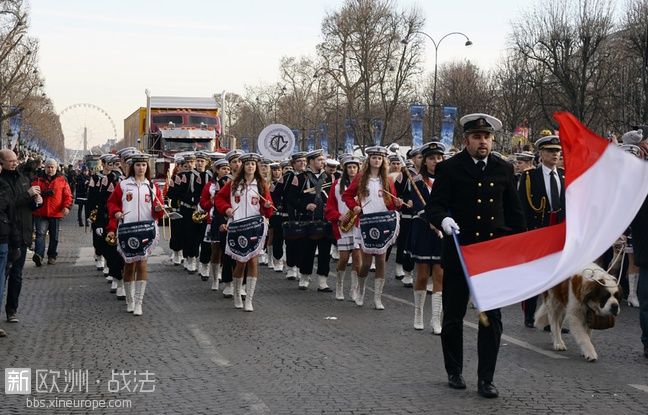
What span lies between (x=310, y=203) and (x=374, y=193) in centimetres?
302

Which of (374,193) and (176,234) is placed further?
(176,234)

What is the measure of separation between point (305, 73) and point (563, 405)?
87202 mm

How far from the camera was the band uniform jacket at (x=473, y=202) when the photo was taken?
27.2ft

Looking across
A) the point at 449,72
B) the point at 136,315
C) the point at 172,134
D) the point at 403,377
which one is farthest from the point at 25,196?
the point at 449,72

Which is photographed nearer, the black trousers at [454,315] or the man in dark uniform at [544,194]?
the black trousers at [454,315]

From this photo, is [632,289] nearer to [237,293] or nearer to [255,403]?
[237,293]

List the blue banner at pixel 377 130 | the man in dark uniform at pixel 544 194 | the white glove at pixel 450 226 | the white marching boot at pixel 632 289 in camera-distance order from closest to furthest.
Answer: the white glove at pixel 450 226
the man in dark uniform at pixel 544 194
the white marching boot at pixel 632 289
the blue banner at pixel 377 130

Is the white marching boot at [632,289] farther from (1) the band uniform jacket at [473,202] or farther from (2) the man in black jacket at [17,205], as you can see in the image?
(2) the man in black jacket at [17,205]

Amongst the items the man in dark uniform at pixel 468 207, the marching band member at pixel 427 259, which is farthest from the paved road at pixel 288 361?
the man in dark uniform at pixel 468 207

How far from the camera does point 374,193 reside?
13.4 meters

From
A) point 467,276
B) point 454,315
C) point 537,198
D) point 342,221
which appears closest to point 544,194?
point 537,198

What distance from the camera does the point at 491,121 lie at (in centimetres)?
826

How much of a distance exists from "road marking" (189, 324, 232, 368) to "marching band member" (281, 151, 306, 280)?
5.04m

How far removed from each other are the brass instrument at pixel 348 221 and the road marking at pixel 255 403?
578cm
